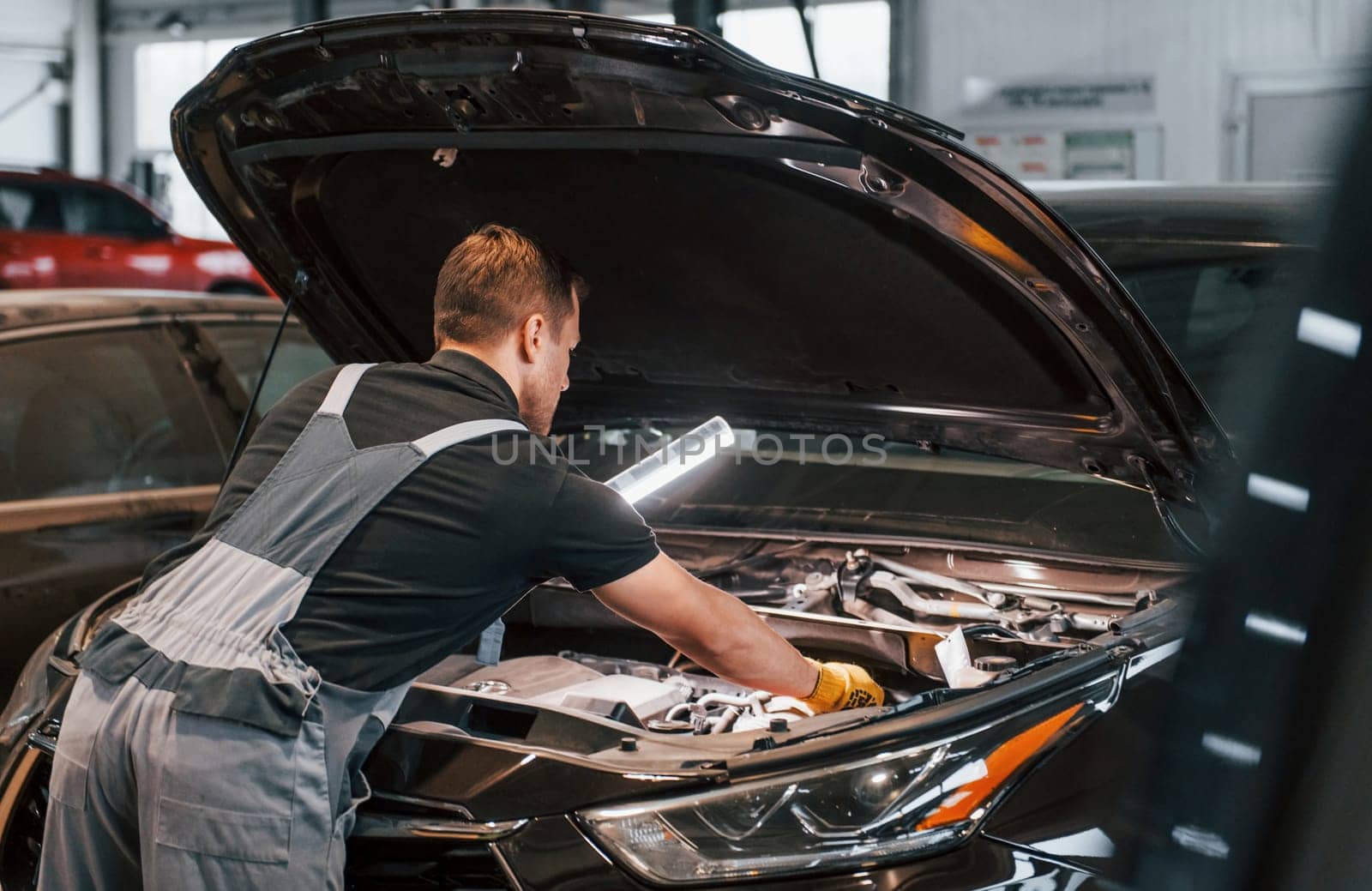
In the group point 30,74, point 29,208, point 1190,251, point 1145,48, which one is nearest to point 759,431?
point 1190,251

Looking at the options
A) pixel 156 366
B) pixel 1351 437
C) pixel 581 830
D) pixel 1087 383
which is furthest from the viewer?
pixel 156 366

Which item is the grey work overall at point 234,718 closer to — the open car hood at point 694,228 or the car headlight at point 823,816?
the car headlight at point 823,816

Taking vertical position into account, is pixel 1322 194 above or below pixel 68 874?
above

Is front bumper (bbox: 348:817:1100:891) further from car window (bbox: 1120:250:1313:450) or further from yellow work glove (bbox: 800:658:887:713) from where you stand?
car window (bbox: 1120:250:1313:450)

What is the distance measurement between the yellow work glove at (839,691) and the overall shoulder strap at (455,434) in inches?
23.8

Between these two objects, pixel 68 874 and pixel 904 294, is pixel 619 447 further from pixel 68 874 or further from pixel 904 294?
pixel 68 874

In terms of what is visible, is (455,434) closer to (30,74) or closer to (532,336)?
(532,336)

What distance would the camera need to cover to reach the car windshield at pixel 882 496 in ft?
8.36

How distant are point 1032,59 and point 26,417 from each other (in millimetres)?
9017

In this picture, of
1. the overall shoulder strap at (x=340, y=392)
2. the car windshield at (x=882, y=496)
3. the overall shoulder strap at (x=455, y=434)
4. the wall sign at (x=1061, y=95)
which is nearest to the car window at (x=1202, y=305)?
the car windshield at (x=882, y=496)

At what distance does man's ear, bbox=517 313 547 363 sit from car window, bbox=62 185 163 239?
33.0 feet

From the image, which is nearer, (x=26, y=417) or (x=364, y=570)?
(x=364, y=570)

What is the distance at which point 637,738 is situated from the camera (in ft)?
5.74

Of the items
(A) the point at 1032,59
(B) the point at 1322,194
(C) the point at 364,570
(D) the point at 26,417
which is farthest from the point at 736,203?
(A) the point at 1032,59
